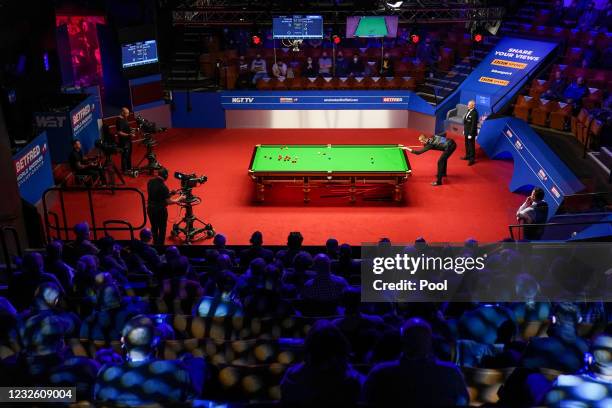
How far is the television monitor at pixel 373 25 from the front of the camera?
61.0 feet

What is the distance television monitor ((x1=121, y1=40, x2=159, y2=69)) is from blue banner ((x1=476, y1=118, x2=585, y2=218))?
966 centimetres

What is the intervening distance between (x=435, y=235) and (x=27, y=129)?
33.0 feet

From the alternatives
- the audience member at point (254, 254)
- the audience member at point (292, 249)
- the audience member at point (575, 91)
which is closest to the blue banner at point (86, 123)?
the audience member at point (254, 254)

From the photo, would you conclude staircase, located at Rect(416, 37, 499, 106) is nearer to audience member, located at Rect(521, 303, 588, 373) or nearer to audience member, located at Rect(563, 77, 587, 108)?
audience member, located at Rect(563, 77, 587, 108)

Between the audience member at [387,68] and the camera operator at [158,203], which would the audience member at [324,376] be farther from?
the audience member at [387,68]

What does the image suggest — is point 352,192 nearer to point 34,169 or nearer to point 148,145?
point 148,145

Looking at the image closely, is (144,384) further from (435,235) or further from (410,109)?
(410,109)

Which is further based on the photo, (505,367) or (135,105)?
(135,105)

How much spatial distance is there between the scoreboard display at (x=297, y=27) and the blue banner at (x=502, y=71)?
4.74 meters

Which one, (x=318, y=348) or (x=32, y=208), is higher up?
(x=318, y=348)

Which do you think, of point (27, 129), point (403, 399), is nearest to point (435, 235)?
point (403, 399)

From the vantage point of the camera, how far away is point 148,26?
715 inches

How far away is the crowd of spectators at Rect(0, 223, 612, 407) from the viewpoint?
155 inches

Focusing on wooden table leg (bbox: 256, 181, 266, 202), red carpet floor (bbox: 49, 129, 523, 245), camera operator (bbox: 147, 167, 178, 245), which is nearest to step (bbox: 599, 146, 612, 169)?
red carpet floor (bbox: 49, 129, 523, 245)
